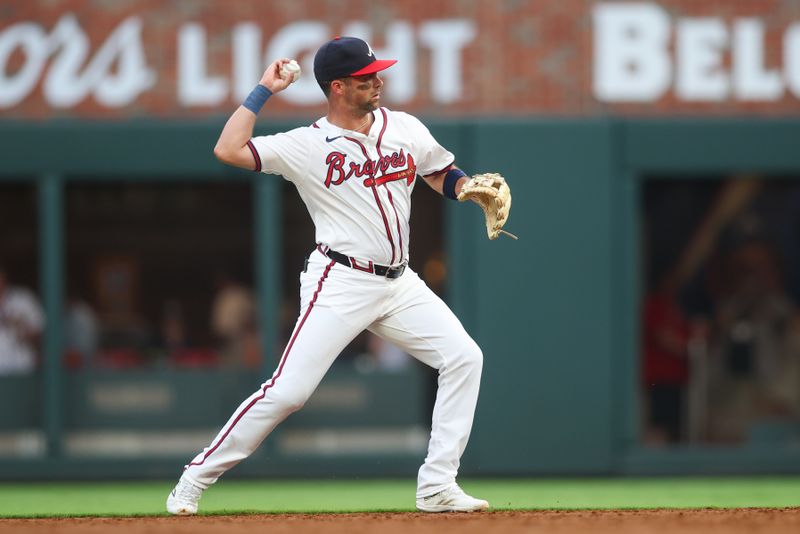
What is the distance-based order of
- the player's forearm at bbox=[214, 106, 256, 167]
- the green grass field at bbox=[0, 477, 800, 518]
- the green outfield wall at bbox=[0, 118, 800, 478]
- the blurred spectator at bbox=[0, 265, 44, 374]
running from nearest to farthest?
the player's forearm at bbox=[214, 106, 256, 167] → the green grass field at bbox=[0, 477, 800, 518] → the green outfield wall at bbox=[0, 118, 800, 478] → the blurred spectator at bbox=[0, 265, 44, 374]

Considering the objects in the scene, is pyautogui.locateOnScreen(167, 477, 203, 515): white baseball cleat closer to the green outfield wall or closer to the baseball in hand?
the baseball in hand

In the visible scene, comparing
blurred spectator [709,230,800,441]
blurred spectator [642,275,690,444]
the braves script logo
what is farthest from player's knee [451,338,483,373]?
blurred spectator [709,230,800,441]

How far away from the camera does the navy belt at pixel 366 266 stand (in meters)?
6.27

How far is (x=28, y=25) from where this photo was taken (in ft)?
33.1

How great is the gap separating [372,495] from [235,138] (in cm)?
330

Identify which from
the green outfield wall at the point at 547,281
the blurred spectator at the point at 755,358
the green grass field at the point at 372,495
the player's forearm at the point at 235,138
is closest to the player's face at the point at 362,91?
the player's forearm at the point at 235,138

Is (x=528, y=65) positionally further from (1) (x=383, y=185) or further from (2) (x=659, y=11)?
(1) (x=383, y=185)

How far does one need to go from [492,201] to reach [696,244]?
16.0ft

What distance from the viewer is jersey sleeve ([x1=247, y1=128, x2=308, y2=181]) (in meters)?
6.14

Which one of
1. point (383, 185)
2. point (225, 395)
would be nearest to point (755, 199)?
point (225, 395)

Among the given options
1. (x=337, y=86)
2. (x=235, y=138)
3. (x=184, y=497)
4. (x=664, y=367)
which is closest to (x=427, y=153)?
(x=337, y=86)

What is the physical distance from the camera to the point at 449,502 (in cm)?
635

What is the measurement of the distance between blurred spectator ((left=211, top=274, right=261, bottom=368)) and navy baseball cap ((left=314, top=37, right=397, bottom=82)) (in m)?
4.29

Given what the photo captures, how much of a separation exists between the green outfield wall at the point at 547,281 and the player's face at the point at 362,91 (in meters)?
3.72
